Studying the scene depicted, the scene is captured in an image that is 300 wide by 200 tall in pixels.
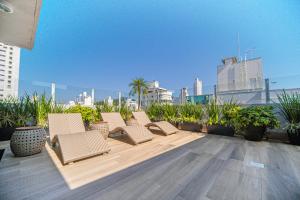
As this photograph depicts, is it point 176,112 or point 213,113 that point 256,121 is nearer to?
point 213,113

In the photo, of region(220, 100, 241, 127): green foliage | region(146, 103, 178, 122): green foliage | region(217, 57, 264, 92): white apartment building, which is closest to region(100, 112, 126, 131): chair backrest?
region(146, 103, 178, 122): green foliage

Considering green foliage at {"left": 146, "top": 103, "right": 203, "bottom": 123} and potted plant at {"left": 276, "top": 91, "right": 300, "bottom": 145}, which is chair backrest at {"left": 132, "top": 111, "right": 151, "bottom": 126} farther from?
potted plant at {"left": 276, "top": 91, "right": 300, "bottom": 145}

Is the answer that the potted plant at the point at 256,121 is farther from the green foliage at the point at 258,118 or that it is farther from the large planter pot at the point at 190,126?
the large planter pot at the point at 190,126

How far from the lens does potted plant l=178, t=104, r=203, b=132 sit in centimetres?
529

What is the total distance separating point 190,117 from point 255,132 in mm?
2171

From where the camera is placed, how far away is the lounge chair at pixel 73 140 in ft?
7.23

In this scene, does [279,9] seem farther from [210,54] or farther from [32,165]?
[32,165]

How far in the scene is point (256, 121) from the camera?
371 cm

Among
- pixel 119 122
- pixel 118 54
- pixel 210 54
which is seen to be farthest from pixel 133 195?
pixel 118 54

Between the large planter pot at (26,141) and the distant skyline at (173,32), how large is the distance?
2938 mm

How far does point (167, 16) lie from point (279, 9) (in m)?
6.19

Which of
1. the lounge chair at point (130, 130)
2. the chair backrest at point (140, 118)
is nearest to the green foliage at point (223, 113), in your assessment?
the chair backrest at point (140, 118)

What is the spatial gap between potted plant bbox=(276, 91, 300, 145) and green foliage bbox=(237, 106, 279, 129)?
0.31 meters

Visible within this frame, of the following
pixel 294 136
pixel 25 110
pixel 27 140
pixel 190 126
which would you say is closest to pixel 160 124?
pixel 190 126
